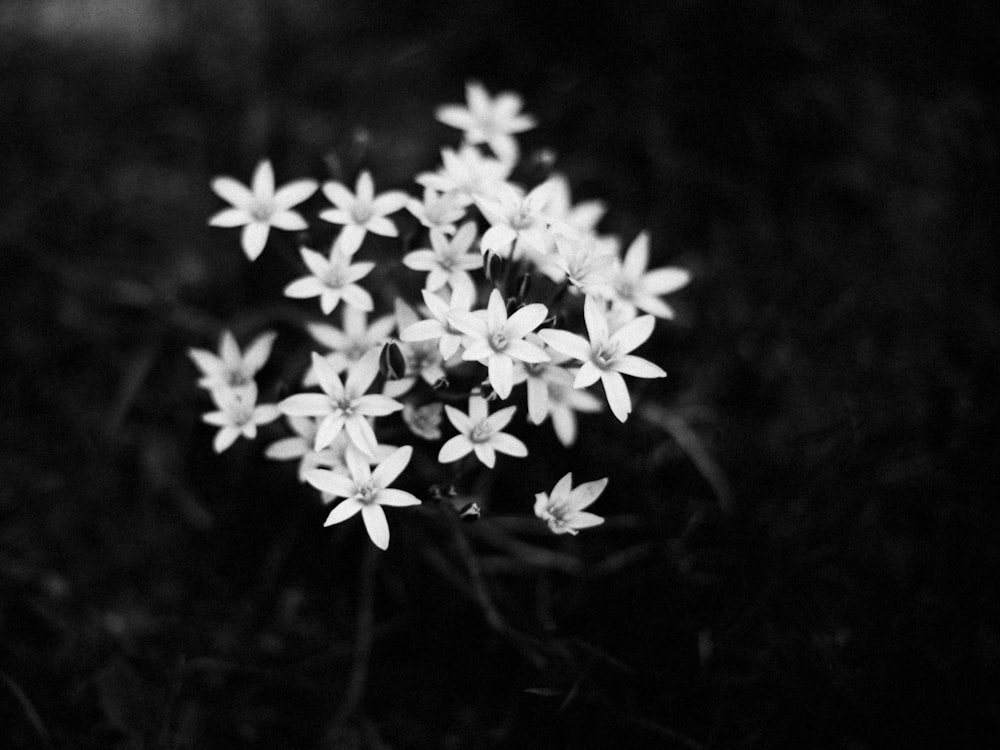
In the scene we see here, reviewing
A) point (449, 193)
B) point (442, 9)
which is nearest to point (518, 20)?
point (442, 9)

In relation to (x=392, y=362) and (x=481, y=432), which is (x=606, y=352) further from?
(x=392, y=362)

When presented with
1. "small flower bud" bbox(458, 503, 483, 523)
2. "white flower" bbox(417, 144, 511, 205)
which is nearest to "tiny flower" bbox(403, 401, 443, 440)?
"small flower bud" bbox(458, 503, 483, 523)

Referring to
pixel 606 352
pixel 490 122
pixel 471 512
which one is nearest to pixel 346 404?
pixel 471 512

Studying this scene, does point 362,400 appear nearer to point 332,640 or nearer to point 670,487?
point 332,640

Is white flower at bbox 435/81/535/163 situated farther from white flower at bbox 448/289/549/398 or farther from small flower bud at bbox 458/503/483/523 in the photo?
small flower bud at bbox 458/503/483/523

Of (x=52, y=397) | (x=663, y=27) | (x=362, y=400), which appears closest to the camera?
(x=362, y=400)

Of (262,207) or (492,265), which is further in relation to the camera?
(262,207)

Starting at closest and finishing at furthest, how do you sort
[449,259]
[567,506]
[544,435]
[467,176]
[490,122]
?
[567,506] < [449,259] < [467,176] < [490,122] < [544,435]
